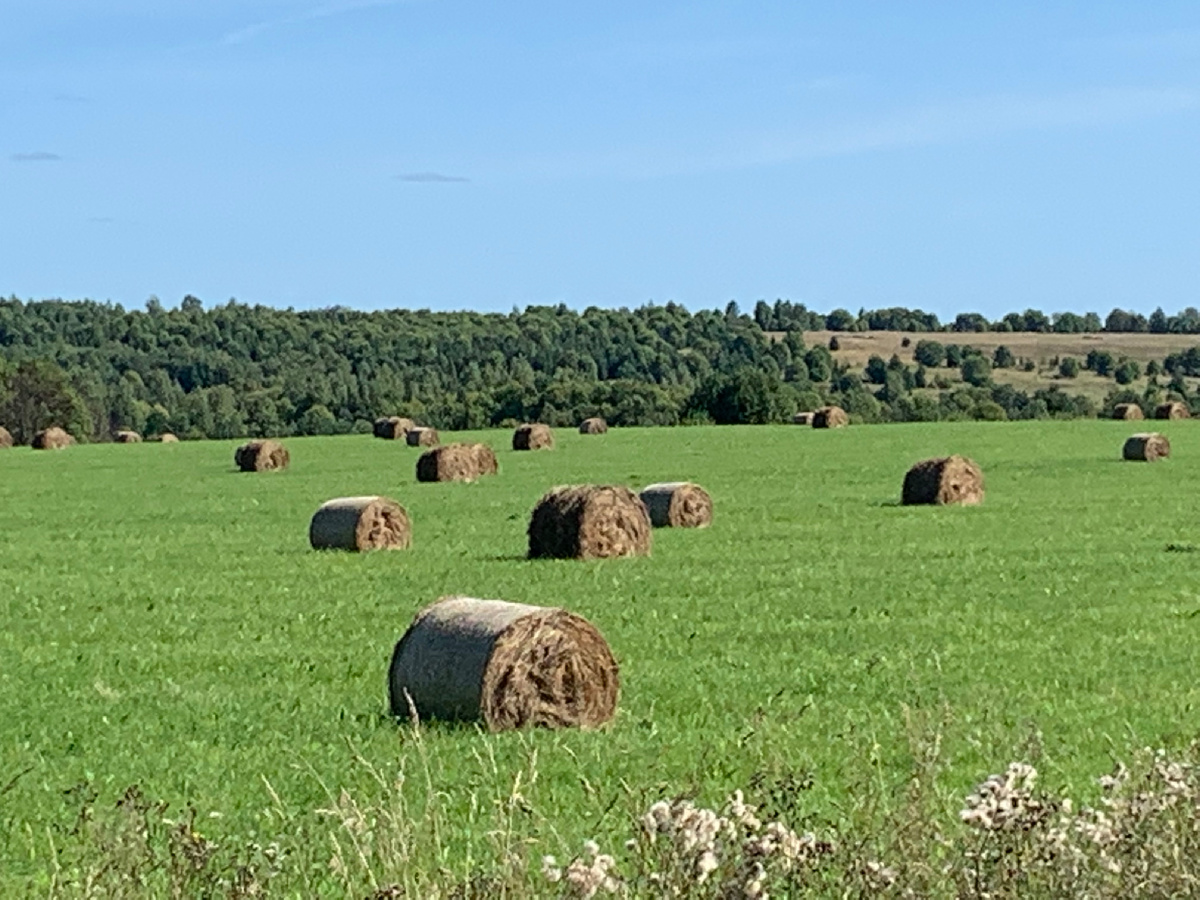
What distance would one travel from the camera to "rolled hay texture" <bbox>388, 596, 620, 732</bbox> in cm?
1253

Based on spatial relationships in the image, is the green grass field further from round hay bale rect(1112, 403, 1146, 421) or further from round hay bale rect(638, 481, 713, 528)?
round hay bale rect(1112, 403, 1146, 421)

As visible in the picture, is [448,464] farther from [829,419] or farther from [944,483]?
[829,419]

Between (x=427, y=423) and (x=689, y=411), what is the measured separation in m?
11.5

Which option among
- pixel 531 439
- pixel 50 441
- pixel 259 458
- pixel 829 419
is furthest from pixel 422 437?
pixel 50 441

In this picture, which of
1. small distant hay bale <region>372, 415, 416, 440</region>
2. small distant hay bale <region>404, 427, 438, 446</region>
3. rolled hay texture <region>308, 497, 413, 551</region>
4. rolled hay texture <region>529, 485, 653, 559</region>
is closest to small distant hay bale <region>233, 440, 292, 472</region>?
small distant hay bale <region>404, 427, 438, 446</region>

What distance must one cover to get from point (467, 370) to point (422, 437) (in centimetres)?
7104

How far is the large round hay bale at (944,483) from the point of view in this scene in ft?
113

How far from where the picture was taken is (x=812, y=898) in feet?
21.5

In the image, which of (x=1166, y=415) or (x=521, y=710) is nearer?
(x=521, y=710)

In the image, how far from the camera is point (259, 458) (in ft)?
175

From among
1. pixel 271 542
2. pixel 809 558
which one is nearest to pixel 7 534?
pixel 271 542

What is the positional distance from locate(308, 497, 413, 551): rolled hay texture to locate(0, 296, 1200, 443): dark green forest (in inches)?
2187

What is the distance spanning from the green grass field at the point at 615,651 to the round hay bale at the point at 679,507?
87 cm

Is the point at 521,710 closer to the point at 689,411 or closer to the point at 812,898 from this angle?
the point at 812,898
